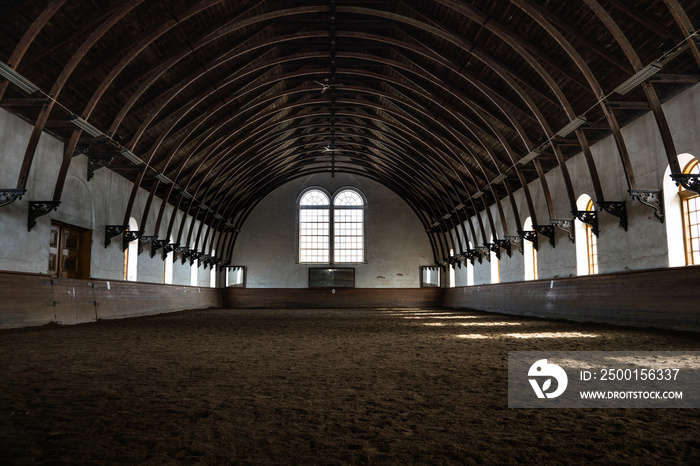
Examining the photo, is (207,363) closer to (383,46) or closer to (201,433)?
(201,433)

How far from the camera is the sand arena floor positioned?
2.60 m

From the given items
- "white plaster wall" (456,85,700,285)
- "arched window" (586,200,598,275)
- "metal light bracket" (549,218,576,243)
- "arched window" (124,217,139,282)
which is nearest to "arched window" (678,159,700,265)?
"white plaster wall" (456,85,700,285)

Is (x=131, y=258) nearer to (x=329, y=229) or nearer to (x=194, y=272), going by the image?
(x=194, y=272)

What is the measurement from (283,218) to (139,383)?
31.2 meters

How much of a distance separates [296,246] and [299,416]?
1261 inches

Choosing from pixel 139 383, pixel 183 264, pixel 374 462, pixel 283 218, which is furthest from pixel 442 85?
pixel 283 218

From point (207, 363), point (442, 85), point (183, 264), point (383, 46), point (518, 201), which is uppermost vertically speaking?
point (383, 46)

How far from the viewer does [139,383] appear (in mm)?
4473

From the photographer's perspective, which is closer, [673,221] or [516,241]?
[673,221]

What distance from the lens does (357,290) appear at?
1156 inches

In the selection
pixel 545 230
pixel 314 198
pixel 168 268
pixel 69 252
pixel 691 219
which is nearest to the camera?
pixel 691 219

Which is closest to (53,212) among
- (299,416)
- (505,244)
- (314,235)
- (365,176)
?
(299,416)

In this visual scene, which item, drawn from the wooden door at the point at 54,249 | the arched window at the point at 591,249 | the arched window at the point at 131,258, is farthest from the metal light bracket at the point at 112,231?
the arched window at the point at 591,249

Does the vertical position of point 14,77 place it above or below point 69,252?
above
